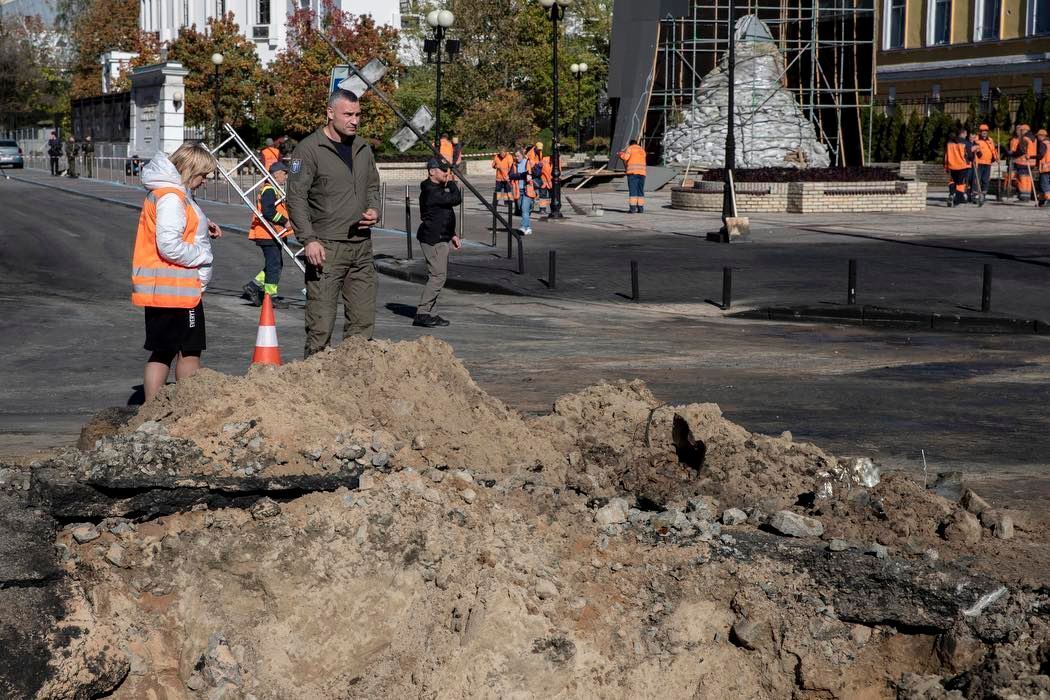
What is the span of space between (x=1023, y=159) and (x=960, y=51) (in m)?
19.9

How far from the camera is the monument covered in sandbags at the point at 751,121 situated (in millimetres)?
42781

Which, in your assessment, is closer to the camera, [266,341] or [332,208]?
[332,208]

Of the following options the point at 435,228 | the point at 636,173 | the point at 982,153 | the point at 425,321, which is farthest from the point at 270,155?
the point at 982,153

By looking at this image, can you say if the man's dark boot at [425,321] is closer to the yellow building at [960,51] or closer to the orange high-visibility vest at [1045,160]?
the orange high-visibility vest at [1045,160]

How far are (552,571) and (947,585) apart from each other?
150 centimetres

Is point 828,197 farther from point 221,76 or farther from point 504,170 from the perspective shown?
point 221,76

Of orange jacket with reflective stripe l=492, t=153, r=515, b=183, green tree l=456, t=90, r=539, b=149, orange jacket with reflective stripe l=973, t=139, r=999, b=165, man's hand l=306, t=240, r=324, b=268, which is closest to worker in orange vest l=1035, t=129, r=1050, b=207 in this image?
orange jacket with reflective stripe l=973, t=139, r=999, b=165

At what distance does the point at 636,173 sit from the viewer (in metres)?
31.9

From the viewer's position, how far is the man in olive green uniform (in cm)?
859

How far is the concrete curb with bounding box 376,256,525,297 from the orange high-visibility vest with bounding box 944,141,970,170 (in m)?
18.0

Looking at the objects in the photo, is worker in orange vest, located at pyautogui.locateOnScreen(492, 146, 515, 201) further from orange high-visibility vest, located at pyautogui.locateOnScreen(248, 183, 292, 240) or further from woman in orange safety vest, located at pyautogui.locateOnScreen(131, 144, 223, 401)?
woman in orange safety vest, located at pyautogui.locateOnScreen(131, 144, 223, 401)

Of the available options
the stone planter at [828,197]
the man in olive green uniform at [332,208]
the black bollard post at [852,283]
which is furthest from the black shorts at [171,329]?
the stone planter at [828,197]

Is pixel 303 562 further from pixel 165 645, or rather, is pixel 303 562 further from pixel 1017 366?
pixel 1017 366

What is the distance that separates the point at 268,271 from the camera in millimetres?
15141
